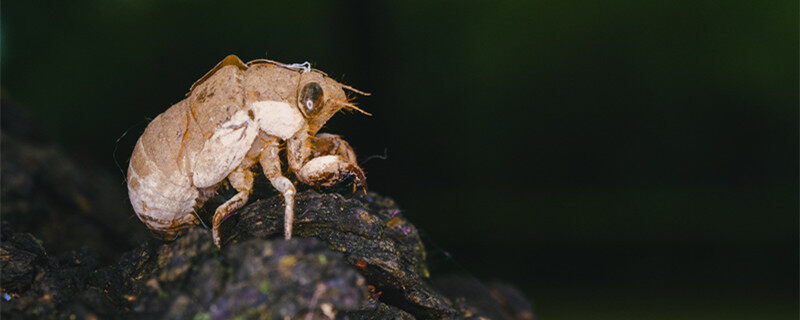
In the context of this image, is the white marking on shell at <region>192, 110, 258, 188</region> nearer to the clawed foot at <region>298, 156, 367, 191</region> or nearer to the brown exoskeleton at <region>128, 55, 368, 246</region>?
the brown exoskeleton at <region>128, 55, 368, 246</region>

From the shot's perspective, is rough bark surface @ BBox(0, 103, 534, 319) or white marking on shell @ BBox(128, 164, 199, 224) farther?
white marking on shell @ BBox(128, 164, 199, 224)

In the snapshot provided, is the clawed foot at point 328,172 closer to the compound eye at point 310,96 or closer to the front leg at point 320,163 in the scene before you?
the front leg at point 320,163

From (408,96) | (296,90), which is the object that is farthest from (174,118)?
(408,96)

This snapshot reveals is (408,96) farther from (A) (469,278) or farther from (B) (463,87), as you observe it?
(A) (469,278)

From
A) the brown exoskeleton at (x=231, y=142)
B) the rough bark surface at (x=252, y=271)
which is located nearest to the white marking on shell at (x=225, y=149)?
the brown exoskeleton at (x=231, y=142)

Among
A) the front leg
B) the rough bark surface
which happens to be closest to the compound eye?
the front leg

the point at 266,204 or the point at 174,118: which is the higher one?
the point at 174,118
